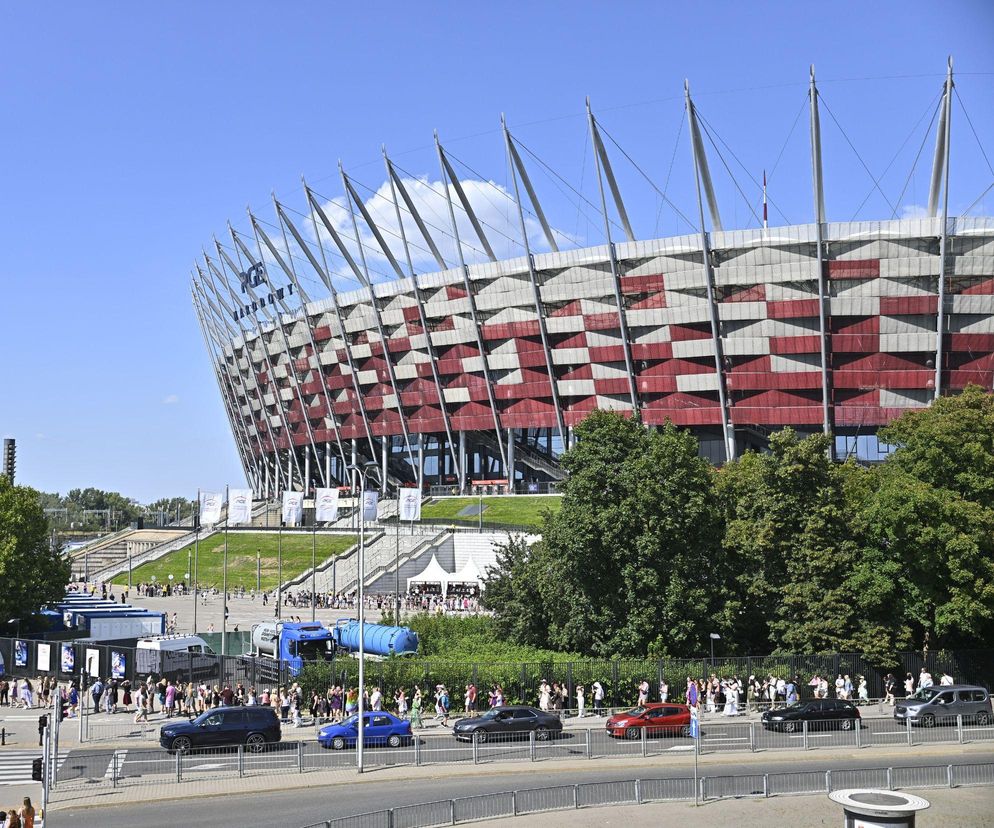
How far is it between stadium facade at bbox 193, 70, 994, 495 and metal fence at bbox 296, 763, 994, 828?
68.8m

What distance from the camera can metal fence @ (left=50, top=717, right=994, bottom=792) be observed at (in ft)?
99.7

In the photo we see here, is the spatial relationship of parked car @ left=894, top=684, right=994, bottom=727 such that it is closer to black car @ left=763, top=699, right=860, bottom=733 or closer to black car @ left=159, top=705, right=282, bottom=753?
black car @ left=763, top=699, right=860, bottom=733

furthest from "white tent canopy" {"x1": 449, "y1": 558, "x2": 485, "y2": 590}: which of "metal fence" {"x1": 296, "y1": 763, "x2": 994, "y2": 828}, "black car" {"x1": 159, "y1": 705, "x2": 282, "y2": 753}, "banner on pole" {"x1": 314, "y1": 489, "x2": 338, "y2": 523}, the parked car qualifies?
"metal fence" {"x1": 296, "y1": 763, "x2": 994, "y2": 828}

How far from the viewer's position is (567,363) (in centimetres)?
10731

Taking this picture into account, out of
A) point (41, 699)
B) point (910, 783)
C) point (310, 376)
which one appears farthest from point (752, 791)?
point (310, 376)

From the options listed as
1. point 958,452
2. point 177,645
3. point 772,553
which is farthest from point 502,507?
point 958,452

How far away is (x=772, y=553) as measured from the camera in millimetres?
47969

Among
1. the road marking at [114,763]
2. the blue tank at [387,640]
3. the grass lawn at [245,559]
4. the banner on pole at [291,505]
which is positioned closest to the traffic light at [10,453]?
the grass lawn at [245,559]

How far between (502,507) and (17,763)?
73.5 meters

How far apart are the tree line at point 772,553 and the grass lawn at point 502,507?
4593 centimetres

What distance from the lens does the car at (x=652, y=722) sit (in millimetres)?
35344

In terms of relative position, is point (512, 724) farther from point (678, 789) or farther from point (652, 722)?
point (678, 789)

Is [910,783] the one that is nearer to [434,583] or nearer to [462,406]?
[434,583]

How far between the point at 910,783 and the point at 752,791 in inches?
159
